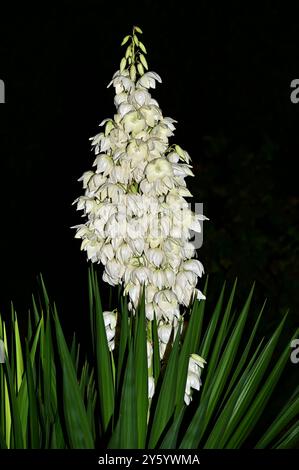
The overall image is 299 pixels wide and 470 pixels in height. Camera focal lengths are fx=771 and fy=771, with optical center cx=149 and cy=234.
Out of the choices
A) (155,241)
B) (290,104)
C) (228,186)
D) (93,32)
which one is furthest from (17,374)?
(93,32)

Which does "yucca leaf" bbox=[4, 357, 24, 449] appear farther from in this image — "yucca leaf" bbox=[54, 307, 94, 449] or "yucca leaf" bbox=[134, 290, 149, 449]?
"yucca leaf" bbox=[134, 290, 149, 449]

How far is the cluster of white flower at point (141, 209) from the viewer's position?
73.2 inches

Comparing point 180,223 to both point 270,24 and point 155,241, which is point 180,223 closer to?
point 155,241

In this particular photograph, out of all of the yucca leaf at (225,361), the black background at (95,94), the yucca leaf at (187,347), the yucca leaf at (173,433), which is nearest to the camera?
the yucca leaf at (173,433)

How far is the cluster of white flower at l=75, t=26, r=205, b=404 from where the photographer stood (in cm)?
186

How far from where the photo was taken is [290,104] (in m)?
5.64

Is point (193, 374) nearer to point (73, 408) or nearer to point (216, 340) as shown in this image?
point (216, 340)

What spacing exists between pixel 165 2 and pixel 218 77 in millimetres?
737

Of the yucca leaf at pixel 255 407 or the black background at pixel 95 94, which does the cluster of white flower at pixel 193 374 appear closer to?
the yucca leaf at pixel 255 407

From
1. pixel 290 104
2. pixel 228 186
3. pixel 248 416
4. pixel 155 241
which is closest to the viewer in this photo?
pixel 155 241

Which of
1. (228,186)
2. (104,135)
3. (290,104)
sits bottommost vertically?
(104,135)

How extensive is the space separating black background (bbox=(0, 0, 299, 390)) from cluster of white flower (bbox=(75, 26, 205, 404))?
3375 mm

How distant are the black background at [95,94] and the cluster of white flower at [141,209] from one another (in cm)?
338

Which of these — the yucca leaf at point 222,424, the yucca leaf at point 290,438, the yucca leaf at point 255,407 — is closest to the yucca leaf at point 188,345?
the yucca leaf at point 222,424
